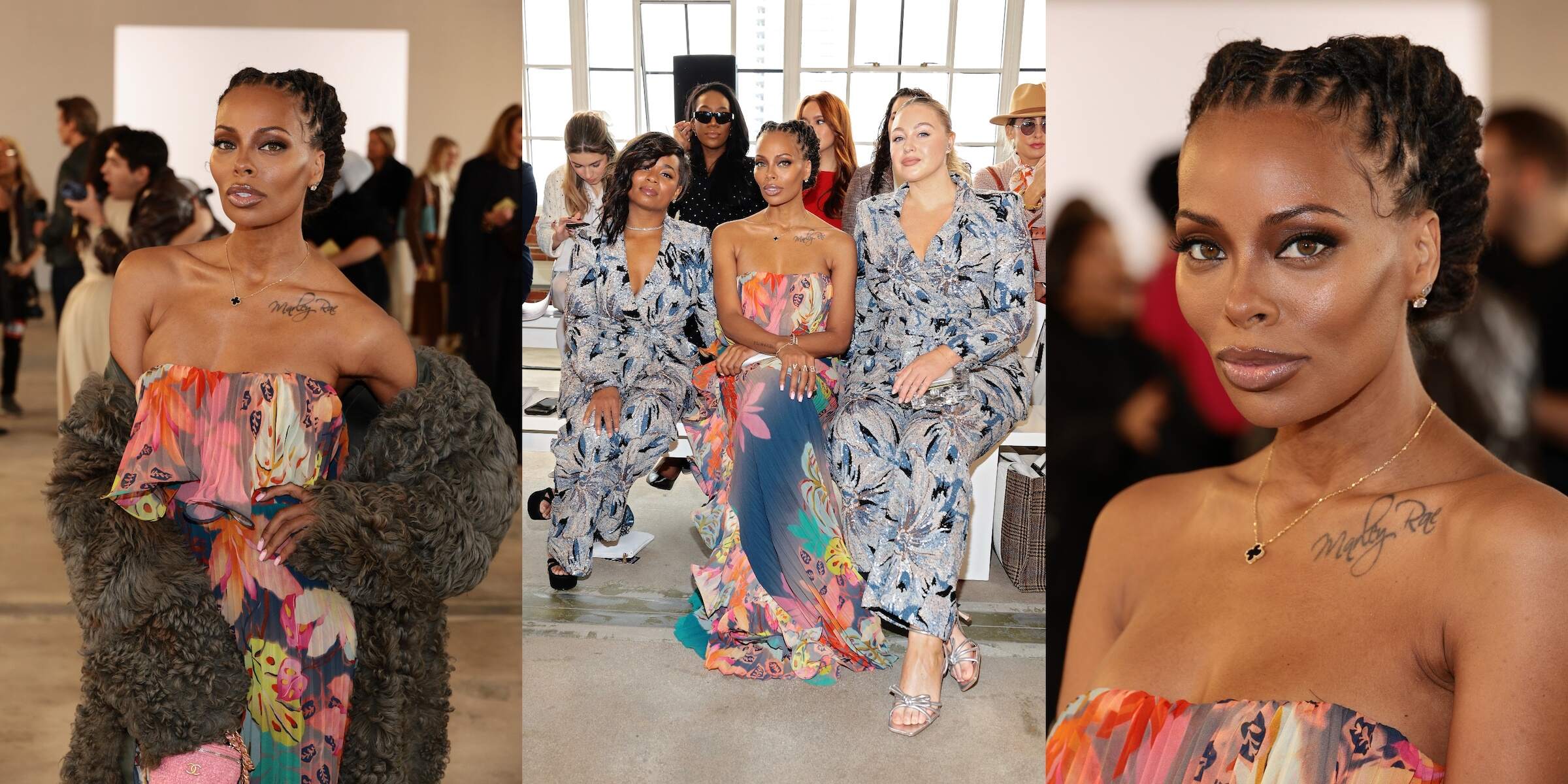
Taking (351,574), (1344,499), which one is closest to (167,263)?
(351,574)

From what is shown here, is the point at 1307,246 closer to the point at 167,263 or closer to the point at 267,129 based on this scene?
the point at 267,129

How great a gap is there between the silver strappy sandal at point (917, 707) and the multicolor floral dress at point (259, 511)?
120 centimetres

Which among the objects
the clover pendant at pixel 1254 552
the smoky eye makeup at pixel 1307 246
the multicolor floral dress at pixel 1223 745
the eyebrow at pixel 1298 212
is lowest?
the multicolor floral dress at pixel 1223 745

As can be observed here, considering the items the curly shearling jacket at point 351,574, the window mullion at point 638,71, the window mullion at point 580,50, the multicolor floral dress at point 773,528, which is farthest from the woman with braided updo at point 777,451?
the curly shearling jacket at point 351,574

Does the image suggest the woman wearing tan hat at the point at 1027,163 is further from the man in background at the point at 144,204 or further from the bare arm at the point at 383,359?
the man in background at the point at 144,204

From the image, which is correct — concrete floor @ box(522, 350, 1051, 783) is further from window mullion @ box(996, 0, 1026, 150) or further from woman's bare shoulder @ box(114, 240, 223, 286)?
window mullion @ box(996, 0, 1026, 150)

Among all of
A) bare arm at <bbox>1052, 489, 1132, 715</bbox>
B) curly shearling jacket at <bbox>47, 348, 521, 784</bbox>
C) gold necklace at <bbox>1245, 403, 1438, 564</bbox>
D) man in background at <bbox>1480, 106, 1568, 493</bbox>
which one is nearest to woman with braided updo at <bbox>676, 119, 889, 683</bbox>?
curly shearling jacket at <bbox>47, 348, 521, 784</bbox>

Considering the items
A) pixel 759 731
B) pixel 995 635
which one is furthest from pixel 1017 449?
pixel 759 731

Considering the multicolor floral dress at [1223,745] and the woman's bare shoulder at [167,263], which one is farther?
the woman's bare shoulder at [167,263]

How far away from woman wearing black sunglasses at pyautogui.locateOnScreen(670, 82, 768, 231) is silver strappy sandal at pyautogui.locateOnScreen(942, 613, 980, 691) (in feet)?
3.61

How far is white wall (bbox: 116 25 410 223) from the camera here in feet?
7.41

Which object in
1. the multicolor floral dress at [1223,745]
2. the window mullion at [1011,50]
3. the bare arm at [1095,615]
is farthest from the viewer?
the window mullion at [1011,50]

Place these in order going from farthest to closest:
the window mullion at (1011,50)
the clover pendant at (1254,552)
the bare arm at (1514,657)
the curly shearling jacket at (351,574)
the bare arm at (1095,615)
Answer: the window mullion at (1011,50), the curly shearling jacket at (351,574), the bare arm at (1095,615), the clover pendant at (1254,552), the bare arm at (1514,657)

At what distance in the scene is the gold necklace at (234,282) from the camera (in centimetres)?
221
